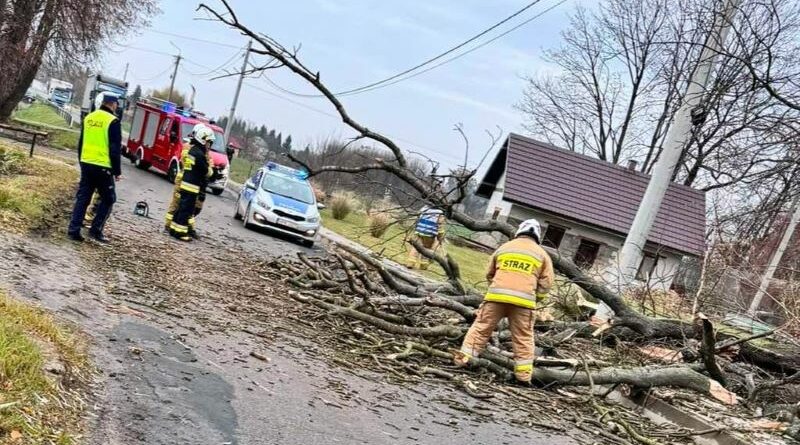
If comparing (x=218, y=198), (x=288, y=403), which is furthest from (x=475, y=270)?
(x=288, y=403)

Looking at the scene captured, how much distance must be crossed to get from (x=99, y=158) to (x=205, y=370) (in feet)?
14.0

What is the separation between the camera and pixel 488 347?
23.3 ft

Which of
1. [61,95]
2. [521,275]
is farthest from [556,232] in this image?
[61,95]

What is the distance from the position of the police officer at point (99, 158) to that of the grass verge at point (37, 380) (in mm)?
3873

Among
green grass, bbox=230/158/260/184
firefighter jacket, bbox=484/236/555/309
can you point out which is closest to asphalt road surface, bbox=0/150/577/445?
firefighter jacket, bbox=484/236/555/309

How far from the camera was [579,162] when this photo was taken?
28.5 metres

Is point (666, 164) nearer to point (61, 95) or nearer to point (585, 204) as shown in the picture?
point (585, 204)

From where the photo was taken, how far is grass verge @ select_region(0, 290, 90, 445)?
9.31ft

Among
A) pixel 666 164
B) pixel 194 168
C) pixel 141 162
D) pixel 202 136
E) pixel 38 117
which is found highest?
pixel 666 164

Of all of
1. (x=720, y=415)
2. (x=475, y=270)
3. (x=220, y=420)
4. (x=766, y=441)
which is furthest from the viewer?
(x=475, y=270)

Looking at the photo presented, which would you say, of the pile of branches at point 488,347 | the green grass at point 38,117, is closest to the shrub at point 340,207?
the pile of branches at point 488,347

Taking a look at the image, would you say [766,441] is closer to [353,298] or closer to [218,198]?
[353,298]

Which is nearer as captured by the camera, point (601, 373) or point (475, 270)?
point (601, 373)

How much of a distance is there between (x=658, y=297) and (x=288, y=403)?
23.6 feet
